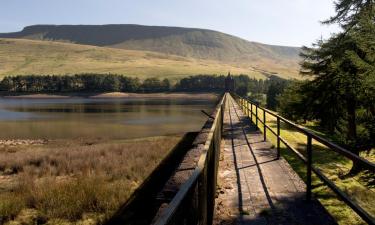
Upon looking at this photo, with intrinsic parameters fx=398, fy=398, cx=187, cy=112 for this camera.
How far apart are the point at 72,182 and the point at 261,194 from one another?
30.1 ft

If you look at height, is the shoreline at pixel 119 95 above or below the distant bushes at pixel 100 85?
below

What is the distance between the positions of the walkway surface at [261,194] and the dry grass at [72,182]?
13.8 ft

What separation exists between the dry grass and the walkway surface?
4192mm

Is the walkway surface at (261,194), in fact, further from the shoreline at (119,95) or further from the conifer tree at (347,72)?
the shoreline at (119,95)

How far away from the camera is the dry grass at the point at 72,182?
11.7 m

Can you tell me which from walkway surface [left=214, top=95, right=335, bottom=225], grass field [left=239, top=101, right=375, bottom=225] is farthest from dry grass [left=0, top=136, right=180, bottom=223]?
grass field [left=239, top=101, right=375, bottom=225]

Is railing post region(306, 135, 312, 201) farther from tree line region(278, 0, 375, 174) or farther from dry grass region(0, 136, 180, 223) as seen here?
dry grass region(0, 136, 180, 223)

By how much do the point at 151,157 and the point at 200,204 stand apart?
17.5m

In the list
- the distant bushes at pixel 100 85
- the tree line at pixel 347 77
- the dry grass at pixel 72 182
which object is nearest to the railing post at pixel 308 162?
the tree line at pixel 347 77

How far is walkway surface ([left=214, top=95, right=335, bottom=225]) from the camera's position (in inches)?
248

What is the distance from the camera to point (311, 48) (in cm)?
1892

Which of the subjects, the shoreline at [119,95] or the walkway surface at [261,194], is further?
the shoreline at [119,95]

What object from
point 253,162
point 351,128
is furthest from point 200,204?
point 351,128

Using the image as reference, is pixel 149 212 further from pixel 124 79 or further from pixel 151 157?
pixel 124 79
